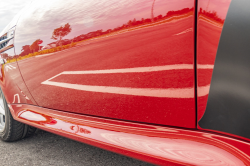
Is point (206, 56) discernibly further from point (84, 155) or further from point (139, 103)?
point (84, 155)

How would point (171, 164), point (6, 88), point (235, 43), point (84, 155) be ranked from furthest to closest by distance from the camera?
point (6, 88) < point (84, 155) < point (171, 164) < point (235, 43)

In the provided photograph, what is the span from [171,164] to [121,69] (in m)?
0.51

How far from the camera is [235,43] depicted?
0.74m

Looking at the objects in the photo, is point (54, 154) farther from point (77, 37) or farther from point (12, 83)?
point (77, 37)

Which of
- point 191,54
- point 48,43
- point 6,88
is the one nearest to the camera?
point 191,54

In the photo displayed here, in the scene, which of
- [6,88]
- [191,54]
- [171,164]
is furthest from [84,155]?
[191,54]

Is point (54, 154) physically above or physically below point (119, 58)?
below

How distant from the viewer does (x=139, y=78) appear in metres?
1.00

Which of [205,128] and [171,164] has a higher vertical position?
[205,128]

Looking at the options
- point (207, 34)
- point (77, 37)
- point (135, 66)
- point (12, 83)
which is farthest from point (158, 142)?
point (12, 83)

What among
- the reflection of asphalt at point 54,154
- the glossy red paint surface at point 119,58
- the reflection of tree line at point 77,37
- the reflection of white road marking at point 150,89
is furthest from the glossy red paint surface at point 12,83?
the reflection of white road marking at point 150,89

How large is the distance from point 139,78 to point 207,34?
36 cm

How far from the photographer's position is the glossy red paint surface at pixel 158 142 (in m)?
0.82

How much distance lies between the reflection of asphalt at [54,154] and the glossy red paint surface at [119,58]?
605mm
